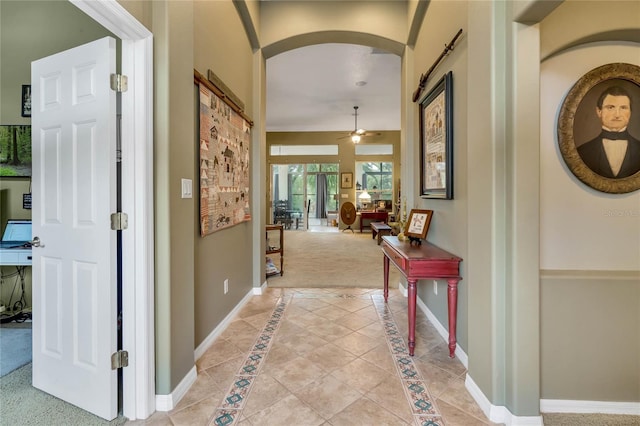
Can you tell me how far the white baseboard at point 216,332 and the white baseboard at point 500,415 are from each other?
1.79 meters

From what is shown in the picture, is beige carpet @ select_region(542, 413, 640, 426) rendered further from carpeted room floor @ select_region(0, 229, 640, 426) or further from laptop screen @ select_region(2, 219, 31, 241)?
laptop screen @ select_region(2, 219, 31, 241)

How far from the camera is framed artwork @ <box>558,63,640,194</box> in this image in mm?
1588

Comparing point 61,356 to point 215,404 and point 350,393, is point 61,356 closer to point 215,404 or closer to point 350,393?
point 215,404

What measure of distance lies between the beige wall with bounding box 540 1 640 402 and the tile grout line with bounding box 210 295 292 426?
1.70m

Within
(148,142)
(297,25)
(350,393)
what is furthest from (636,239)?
(297,25)

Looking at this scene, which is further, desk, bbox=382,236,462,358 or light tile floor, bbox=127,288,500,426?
desk, bbox=382,236,462,358

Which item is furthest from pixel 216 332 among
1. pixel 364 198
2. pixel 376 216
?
pixel 364 198

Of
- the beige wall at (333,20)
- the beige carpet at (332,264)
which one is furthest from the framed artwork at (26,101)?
the beige carpet at (332,264)

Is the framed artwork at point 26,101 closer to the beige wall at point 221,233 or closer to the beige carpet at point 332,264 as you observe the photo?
the beige wall at point 221,233

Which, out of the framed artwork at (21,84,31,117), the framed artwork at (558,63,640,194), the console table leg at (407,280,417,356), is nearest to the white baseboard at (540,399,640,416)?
the console table leg at (407,280,417,356)

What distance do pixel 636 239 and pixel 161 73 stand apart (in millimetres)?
2774

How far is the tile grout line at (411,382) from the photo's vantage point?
5.16ft

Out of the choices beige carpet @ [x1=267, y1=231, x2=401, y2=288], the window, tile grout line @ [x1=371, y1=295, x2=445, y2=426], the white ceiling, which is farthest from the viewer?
the window

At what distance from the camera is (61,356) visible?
1687 mm
